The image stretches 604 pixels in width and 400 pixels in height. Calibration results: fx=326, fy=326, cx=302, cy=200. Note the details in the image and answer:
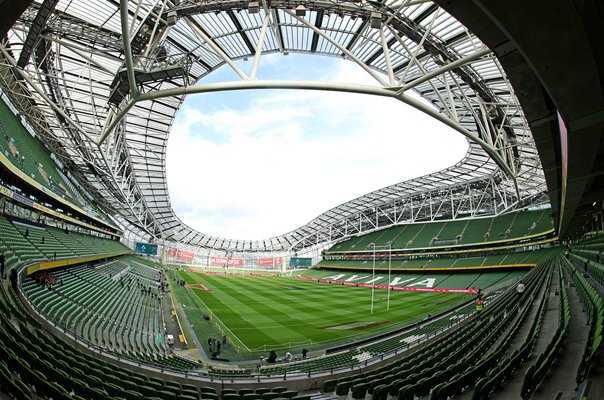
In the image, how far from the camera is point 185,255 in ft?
321

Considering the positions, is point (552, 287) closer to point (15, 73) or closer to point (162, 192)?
point (15, 73)

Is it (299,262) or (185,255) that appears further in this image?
(185,255)

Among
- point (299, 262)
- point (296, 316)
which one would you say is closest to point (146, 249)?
point (299, 262)

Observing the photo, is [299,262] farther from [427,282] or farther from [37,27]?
[37,27]

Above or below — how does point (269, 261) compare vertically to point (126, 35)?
below

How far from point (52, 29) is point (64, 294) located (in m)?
15.5

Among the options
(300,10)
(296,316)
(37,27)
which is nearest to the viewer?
(300,10)

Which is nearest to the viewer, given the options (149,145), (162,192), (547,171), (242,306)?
(547,171)

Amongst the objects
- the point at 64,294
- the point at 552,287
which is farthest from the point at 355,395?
the point at 64,294

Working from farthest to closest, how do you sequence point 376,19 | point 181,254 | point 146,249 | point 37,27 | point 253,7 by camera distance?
point 181,254 → point 146,249 → point 37,27 → point 376,19 → point 253,7

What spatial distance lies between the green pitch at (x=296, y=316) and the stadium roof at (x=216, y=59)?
597 inches

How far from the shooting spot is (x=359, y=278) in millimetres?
65000

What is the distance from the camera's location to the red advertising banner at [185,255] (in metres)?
95.4

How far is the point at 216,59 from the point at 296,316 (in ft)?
81.1
